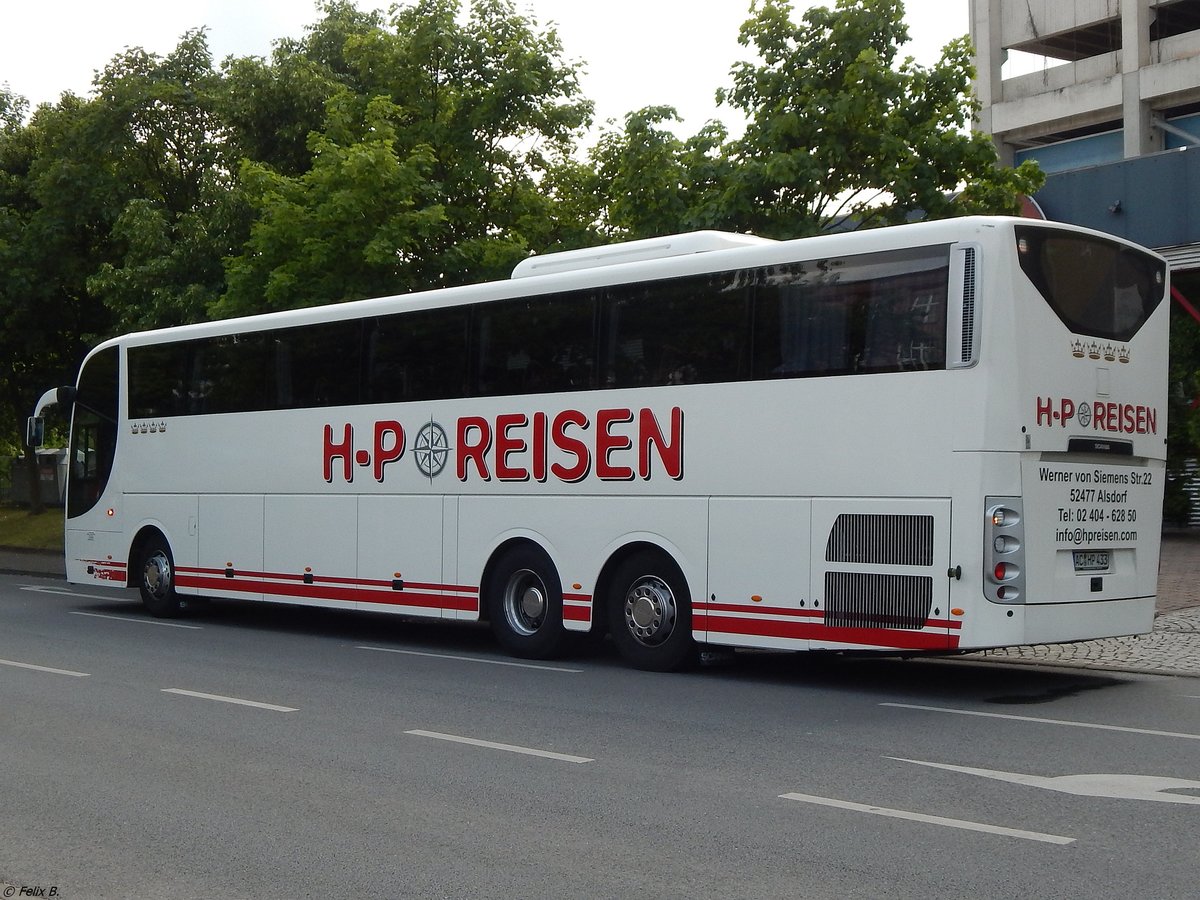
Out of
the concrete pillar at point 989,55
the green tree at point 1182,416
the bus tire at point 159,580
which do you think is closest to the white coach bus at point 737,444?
the bus tire at point 159,580

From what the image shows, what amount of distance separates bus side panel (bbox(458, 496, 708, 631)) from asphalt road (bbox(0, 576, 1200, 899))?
79cm

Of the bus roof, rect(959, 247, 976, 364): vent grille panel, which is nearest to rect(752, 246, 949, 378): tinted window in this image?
rect(959, 247, 976, 364): vent grille panel

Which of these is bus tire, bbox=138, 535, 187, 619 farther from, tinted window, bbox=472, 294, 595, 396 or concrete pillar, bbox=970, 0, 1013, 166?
concrete pillar, bbox=970, 0, 1013, 166

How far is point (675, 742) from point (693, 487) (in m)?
3.78

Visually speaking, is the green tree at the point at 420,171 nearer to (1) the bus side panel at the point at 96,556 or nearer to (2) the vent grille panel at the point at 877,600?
(1) the bus side panel at the point at 96,556

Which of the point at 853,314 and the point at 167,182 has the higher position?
the point at 167,182

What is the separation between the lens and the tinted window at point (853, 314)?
11.0 meters

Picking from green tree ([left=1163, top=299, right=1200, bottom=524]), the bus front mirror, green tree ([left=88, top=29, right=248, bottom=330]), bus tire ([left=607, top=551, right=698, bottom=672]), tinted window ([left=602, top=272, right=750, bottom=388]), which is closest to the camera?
tinted window ([left=602, top=272, right=750, bottom=388])

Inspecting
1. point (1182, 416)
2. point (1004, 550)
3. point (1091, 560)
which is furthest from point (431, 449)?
point (1182, 416)

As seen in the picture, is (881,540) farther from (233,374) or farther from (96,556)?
(96,556)

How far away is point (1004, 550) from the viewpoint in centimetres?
1071

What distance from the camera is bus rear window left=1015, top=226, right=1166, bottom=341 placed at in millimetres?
10984

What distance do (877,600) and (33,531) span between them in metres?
31.0

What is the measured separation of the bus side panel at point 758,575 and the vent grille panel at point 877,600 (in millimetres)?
233
